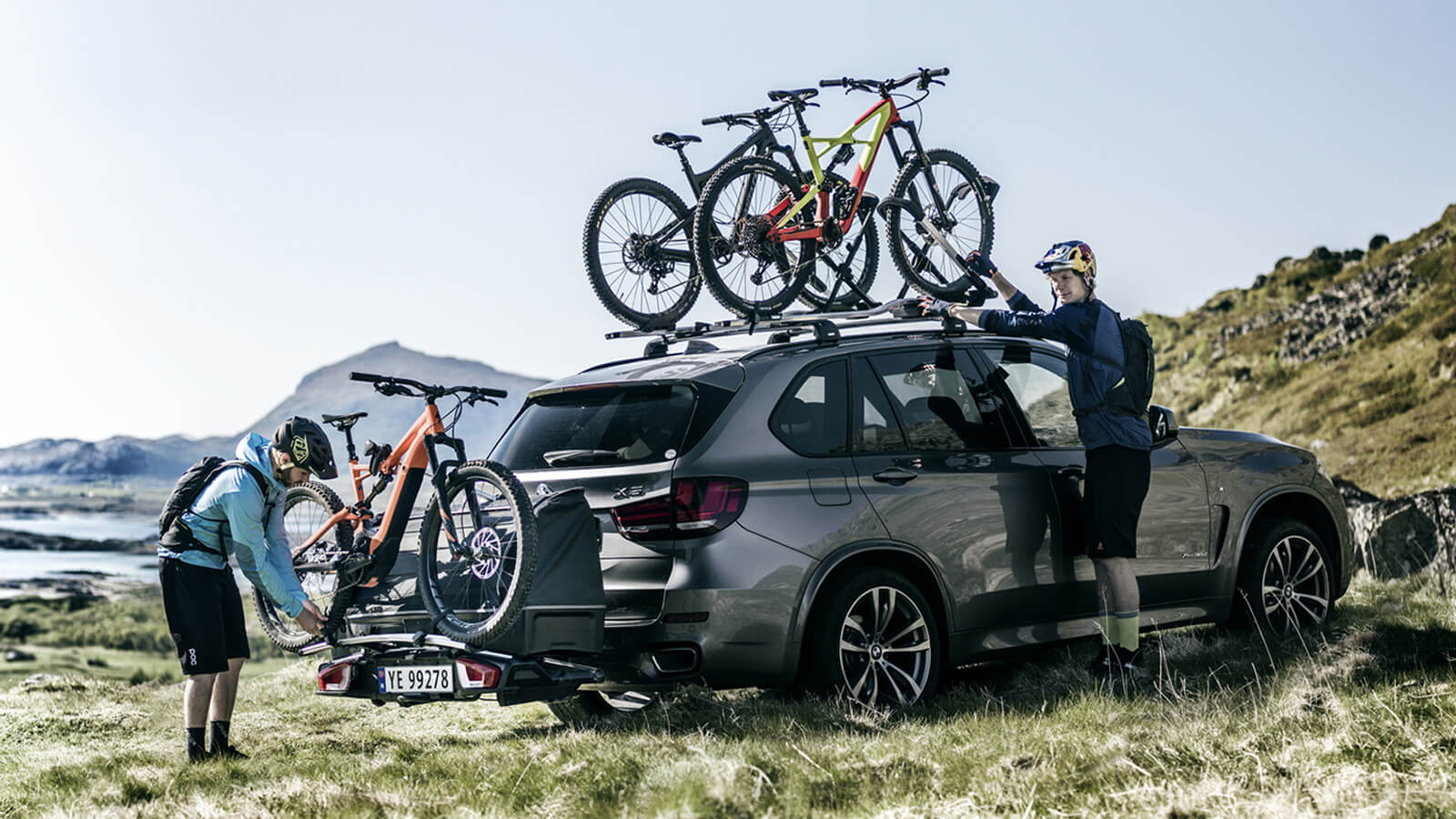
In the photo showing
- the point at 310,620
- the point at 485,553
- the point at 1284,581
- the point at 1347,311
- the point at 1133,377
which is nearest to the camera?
the point at 485,553

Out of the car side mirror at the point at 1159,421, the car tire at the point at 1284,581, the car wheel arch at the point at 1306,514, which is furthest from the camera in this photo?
the car wheel arch at the point at 1306,514

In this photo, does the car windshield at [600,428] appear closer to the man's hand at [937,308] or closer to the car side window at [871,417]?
the car side window at [871,417]

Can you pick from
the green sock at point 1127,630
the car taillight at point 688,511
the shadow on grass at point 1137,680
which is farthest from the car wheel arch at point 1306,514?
→ the car taillight at point 688,511

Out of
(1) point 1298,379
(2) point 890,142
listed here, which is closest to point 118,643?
(1) point 1298,379

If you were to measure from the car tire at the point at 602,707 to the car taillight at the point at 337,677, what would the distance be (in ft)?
3.15

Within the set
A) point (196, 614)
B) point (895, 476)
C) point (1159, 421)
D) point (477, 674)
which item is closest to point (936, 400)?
point (895, 476)

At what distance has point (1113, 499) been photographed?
6930 millimetres

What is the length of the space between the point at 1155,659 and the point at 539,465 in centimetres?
342

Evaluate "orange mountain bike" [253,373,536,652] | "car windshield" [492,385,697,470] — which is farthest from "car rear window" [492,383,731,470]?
"orange mountain bike" [253,373,536,652]

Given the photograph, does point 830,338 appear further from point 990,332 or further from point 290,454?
point 290,454

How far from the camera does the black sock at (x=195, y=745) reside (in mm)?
6453

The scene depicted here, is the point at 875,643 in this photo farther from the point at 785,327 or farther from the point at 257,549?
the point at 257,549

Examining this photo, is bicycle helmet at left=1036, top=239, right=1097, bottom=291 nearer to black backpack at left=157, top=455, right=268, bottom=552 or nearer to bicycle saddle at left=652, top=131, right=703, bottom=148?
bicycle saddle at left=652, top=131, right=703, bottom=148

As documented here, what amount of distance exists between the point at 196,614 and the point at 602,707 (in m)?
2.02
